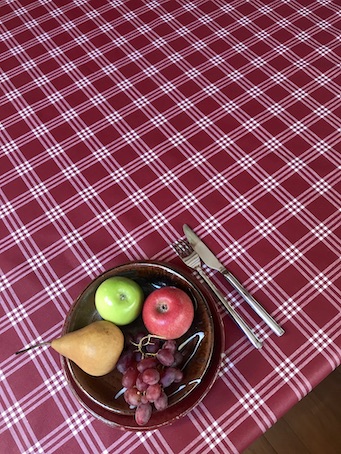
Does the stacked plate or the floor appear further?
the floor

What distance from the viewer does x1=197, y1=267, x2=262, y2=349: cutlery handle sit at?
66 cm

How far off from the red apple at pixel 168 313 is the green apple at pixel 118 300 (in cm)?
2

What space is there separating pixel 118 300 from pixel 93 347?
75 mm

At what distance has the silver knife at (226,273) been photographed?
67cm

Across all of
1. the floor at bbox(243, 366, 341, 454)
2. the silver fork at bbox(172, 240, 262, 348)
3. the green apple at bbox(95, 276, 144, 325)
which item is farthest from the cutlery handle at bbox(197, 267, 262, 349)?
the floor at bbox(243, 366, 341, 454)

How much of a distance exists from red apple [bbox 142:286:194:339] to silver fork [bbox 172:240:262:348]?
0.07 meters

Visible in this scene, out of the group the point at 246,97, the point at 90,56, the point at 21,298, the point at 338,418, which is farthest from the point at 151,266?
the point at 338,418

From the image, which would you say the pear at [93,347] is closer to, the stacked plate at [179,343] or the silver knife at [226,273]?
the stacked plate at [179,343]

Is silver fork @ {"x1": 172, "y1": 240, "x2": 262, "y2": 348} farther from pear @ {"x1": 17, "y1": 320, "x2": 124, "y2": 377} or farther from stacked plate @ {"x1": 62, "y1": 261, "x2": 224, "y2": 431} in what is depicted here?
pear @ {"x1": 17, "y1": 320, "x2": 124, "y2": 377}

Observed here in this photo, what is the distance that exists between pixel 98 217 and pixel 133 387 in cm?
32

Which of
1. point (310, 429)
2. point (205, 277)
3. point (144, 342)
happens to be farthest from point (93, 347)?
point (310, 429)

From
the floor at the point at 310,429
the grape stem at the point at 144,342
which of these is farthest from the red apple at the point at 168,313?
the floor at the point at 310,429

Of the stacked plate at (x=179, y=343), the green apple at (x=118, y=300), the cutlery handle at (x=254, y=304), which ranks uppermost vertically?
the green apple at (x=118, y=300)

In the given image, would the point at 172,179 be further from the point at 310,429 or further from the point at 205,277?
the point at 310,429
